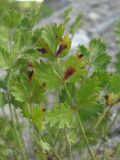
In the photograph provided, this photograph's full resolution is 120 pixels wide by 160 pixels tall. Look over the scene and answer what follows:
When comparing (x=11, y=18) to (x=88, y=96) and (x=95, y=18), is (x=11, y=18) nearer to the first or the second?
(x=88, y=96)

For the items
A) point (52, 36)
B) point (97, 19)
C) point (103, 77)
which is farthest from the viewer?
point (97, 19)

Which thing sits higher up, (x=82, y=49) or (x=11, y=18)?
(x=11, y=18)

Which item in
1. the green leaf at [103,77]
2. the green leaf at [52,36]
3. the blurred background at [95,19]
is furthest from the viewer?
the blurred background at [95,19]

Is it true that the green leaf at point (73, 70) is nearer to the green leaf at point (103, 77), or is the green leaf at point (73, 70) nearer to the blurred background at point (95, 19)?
the green leaf at point (103, 77)

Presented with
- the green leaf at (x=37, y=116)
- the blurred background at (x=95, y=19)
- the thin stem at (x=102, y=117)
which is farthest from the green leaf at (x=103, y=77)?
the blurred background at (x=95, y=19)

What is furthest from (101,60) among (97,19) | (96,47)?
(97,19)

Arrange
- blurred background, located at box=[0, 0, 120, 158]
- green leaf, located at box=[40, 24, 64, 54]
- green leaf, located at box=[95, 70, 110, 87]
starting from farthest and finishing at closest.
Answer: blurred background, located at box=[0, 0, 120, 158] < green leaf, located at box=[95, 70, 110, 87] < green leaf, located at box=[40, 24, 64, 54]

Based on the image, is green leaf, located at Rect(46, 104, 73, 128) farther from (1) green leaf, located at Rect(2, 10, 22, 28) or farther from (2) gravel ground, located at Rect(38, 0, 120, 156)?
(2) gravel ground, located at Rect(38, 0, 120, 156)

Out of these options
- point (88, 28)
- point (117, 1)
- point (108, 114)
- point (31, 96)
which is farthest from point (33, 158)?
point (117, 1)

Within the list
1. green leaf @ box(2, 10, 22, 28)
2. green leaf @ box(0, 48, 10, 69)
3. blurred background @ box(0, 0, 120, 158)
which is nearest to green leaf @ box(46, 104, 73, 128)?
green leaf @ box(0, 48, 10, 69)
